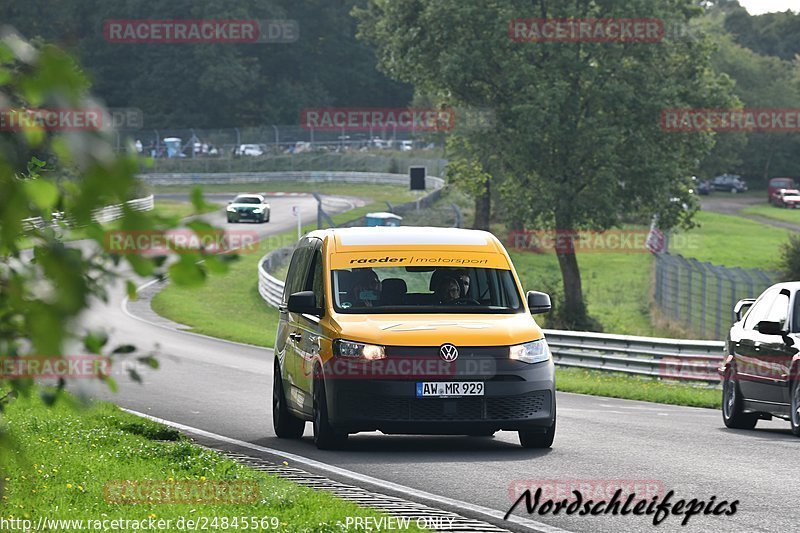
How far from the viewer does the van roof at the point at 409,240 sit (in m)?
13.9

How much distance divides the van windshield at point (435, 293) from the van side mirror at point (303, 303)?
0.24 metres

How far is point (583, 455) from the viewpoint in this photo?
490 inches

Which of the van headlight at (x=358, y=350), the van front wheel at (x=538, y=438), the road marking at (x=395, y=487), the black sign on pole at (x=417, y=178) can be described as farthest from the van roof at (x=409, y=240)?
the black sign on pole at (x=417, y=178)

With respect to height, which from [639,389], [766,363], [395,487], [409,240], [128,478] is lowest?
[639,389]

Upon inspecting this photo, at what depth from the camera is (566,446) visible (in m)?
13.3

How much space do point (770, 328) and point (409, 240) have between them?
387 cm

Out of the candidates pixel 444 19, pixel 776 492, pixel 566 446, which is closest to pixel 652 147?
pixel 444 19

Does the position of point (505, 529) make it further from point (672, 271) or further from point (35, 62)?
point (672, 271)

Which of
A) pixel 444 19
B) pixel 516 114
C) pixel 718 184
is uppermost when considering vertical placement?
pixel 444 19

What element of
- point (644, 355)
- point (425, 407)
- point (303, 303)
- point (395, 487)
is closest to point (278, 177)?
point (644, 355)

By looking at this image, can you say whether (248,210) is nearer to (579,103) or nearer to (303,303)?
(579,103)

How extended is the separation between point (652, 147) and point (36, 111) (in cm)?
4655

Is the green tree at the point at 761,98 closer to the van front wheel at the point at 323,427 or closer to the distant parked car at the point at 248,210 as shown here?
the distant parked car at the point at 248,210

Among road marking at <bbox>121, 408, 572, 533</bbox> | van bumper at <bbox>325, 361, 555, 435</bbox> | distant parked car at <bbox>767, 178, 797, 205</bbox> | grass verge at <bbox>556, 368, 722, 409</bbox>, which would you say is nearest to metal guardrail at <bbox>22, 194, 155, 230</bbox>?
road marking at <bbox>121, 408, 572, 533</bbox>
